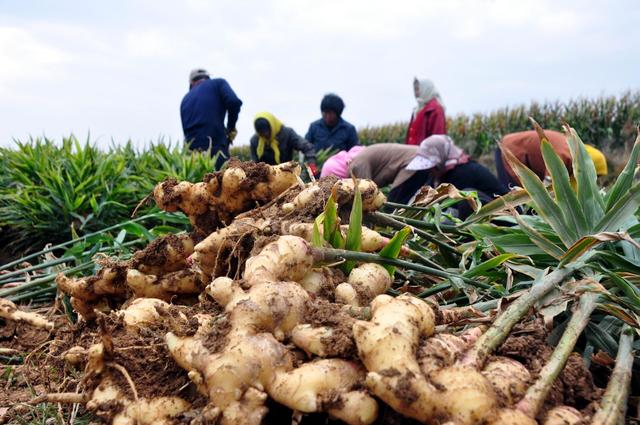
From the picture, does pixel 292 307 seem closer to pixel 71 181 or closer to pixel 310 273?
pixel 310 273

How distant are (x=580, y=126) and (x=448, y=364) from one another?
15105 millimetres

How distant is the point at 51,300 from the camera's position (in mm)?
2504

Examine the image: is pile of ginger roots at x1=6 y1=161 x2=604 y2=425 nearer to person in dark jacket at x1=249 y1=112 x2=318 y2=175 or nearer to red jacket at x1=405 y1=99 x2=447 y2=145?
red jacket at x1=405 y1=99 x2=447 y2=145

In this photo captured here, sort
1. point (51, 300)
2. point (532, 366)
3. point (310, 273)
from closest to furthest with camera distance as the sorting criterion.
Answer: point (532, 366), point (310, 273), point (51, 300)

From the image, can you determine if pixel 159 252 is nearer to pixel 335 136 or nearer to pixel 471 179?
pixel 471 179

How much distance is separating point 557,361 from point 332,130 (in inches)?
265

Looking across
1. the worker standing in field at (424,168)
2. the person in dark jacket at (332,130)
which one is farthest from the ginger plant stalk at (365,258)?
the person in dark jacket at (332,130)

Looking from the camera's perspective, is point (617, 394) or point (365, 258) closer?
point (617, 394)

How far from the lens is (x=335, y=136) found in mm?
7594

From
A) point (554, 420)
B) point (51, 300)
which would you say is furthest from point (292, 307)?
point (51, 300)

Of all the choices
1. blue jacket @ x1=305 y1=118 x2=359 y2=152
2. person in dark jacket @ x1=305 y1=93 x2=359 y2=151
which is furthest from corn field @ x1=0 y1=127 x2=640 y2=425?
blue jacket @ x1=305 y1=118 x2=359 y2=152

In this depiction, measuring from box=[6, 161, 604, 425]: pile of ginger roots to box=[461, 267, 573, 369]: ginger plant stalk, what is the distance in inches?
0.7

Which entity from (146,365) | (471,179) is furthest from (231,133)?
(146,365)

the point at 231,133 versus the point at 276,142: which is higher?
the point at 231,133
